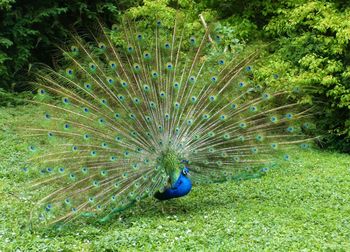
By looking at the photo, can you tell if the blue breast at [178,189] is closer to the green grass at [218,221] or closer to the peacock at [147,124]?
the peacock at [147,124]

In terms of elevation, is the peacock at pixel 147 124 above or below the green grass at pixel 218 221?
above

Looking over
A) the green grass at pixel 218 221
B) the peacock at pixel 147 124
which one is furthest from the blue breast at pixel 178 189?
the green grass at pixel 218 221

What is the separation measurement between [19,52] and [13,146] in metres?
4.65

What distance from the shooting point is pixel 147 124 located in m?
6.76

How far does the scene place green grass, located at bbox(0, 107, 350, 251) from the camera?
5.79 metres

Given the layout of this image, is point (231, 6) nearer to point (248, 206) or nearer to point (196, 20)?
point (196, 20)

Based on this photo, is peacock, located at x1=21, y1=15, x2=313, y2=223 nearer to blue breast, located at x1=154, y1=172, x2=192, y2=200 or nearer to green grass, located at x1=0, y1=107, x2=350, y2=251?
blue breast, located at x1=154, y1=172, x2=192, y2=200

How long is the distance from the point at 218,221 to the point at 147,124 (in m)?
1.47

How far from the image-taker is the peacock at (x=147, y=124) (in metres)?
6.51

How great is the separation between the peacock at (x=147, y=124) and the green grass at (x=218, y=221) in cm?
33

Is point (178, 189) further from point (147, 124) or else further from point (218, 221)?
point (147, 124)

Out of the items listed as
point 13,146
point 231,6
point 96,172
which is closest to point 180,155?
point 96,172

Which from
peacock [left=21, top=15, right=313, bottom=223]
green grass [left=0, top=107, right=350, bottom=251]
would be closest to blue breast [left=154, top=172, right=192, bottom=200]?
peacock [left=21, top=15, right=313, bottom=223]

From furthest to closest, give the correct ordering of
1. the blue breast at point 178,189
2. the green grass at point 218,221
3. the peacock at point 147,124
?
the blue breast at point 178,189 → the peacock at point 147,124 → the green grass at point 218,221
